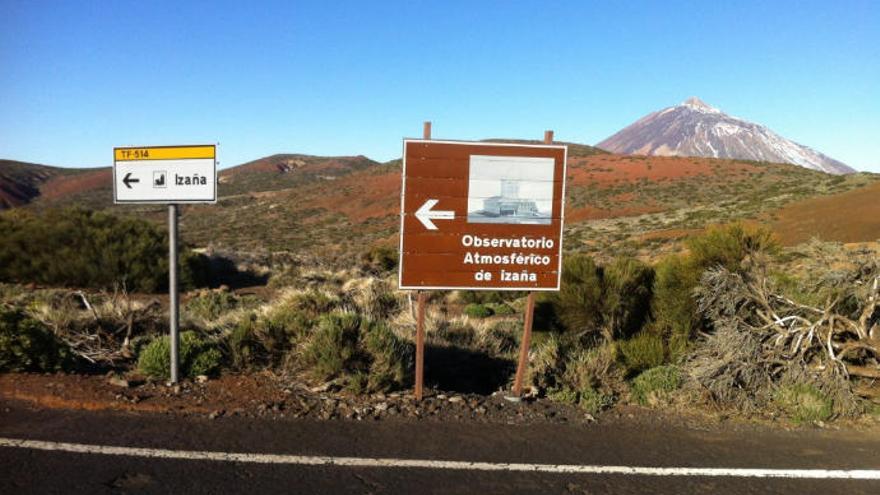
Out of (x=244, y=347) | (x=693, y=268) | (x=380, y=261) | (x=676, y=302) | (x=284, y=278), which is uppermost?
(x=693, y=268)

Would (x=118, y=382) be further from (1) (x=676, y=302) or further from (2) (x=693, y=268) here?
(2) (x=693, y=268)

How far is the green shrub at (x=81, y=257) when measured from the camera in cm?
1650

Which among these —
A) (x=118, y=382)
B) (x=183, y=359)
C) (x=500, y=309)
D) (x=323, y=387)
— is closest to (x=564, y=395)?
(x=323, y=387)

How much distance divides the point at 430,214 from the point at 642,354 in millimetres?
3445

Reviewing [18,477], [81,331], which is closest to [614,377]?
[18,477]

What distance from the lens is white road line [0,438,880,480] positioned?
14.2ft

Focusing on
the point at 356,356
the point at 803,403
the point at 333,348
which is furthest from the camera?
the point at 356,356

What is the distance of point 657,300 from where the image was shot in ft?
28.1

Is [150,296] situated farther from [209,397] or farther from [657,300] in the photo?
[657,300]

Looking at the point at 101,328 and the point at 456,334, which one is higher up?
the point at 101,328

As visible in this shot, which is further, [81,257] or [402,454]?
[81,257]

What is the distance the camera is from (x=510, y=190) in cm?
602

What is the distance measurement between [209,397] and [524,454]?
9.57 ft

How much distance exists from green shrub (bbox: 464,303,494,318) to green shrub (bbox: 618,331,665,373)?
5374mm
